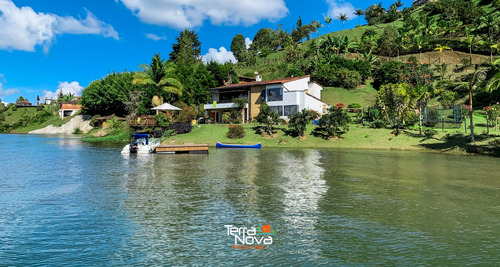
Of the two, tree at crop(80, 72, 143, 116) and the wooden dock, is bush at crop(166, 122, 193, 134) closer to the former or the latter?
the wooden dock

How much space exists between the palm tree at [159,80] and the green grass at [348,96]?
31.8m

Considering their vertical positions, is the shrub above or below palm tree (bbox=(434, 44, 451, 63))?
below

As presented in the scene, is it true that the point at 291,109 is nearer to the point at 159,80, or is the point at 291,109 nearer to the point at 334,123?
the point at 334,123

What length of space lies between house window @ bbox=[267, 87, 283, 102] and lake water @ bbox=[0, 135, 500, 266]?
1484 inches

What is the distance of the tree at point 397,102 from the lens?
44469 mm

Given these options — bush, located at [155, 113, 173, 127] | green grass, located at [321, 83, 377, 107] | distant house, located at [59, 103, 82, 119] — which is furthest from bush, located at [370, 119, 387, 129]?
distant house, located at [59, 103, 82, 119]

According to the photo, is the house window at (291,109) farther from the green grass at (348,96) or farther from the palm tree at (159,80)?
the palm tree at (159,80)

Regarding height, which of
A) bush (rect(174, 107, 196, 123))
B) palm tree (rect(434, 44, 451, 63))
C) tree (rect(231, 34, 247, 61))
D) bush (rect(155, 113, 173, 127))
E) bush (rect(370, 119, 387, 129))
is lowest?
bush (rect(370, 119, 387, 129))

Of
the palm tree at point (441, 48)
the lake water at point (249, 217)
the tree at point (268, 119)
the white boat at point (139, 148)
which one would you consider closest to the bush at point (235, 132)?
the tree at point (268, 119)

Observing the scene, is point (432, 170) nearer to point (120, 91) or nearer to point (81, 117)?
point (120, 91)

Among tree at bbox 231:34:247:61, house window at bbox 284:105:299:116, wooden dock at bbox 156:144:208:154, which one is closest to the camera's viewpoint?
wooden dock at bbox 156:144:208:154

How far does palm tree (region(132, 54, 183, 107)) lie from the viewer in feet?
230

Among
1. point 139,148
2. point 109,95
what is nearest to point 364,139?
point 139,148

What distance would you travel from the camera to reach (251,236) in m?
10.6
